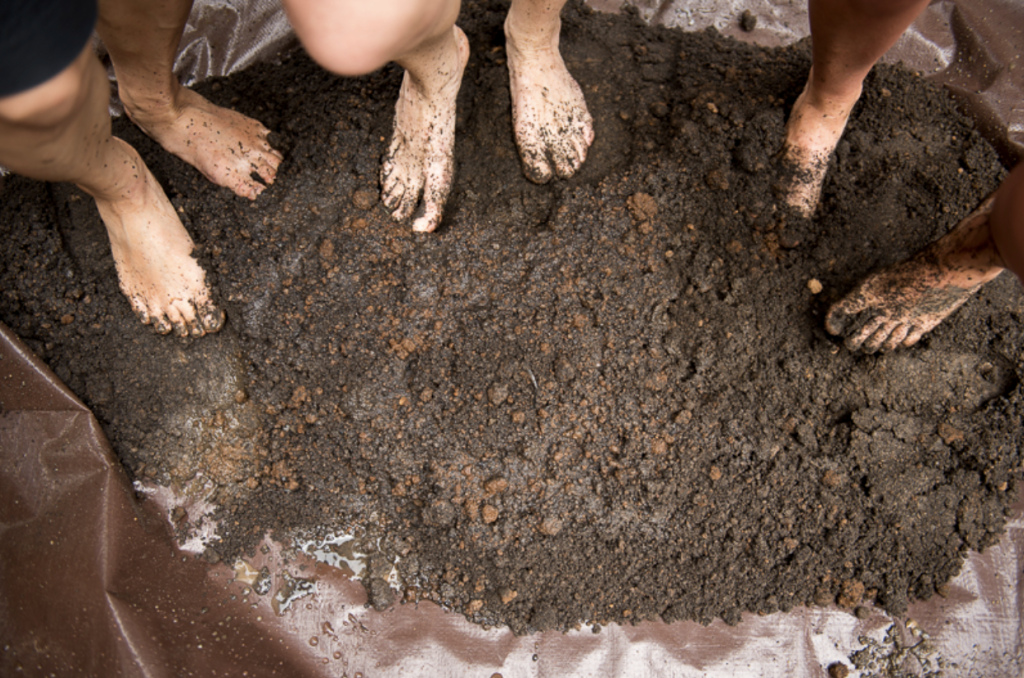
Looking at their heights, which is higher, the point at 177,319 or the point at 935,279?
the point at 935,279

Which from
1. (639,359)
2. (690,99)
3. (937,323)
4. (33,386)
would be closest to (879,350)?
(937,323)

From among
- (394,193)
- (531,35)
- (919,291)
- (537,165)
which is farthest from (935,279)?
(394,193)

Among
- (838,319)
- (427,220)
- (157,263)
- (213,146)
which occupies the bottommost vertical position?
(157,263)

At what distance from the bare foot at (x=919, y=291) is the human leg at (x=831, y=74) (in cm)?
24

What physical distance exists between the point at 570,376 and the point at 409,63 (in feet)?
2.16

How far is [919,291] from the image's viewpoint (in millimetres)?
1186

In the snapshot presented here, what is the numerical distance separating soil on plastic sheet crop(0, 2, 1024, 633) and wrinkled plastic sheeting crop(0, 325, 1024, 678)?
6 centimetres

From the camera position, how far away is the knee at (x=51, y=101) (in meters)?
0.81

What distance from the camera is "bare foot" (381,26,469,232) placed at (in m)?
1.31

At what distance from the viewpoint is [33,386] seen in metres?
1.36

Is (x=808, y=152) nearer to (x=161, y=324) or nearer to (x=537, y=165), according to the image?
(x=537, y=165)

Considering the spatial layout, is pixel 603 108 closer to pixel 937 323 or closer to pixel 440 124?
Answer: pixel 440 124

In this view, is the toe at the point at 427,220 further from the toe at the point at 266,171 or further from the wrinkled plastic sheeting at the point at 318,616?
the wrinkled plastic sheeting at the point at 318,616

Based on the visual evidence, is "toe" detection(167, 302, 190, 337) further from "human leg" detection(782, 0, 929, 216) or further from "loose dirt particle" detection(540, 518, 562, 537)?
"human leg" detection(782, 0, 929, 216)
